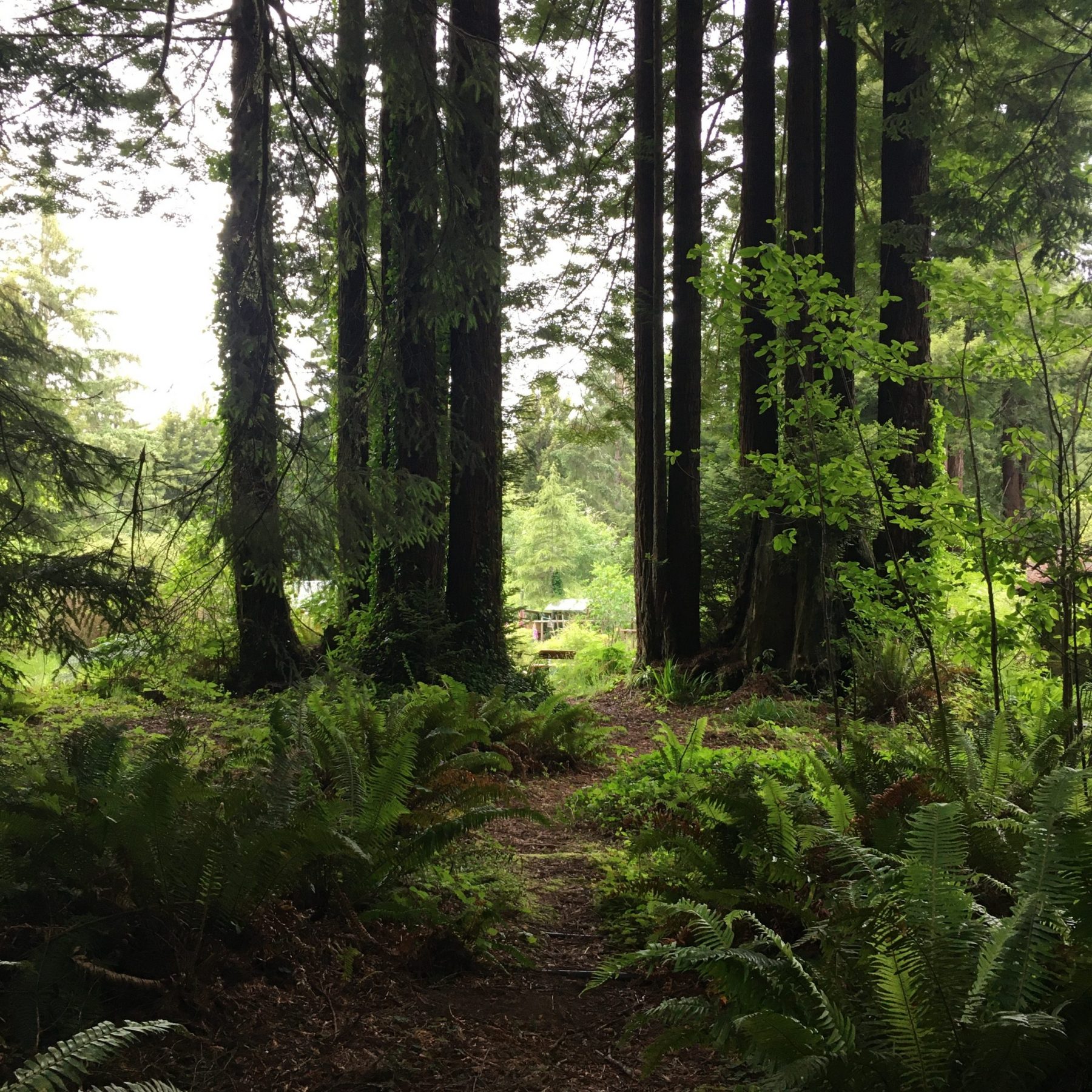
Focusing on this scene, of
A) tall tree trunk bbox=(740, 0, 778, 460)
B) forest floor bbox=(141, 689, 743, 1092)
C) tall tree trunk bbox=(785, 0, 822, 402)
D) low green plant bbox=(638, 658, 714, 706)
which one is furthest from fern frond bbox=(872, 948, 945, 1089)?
tall tree trunk bbox=(785, 0, 822, 402)

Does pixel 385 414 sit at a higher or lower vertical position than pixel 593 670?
higher

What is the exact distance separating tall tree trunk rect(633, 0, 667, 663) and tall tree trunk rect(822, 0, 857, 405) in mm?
1713

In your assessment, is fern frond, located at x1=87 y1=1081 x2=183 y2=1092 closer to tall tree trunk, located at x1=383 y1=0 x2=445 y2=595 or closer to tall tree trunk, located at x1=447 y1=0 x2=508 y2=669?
tall tree trunk, located at x1=383 y1=0 x2=445 y2=595

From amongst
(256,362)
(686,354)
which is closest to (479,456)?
(686,354)

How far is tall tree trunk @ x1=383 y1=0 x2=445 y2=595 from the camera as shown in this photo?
4.19 m

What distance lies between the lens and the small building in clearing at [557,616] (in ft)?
74.9

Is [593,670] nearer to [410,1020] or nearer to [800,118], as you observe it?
[800,118]

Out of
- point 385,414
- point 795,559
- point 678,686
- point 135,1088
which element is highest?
point 385,414

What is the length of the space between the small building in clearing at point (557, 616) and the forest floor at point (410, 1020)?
17351 millimetres

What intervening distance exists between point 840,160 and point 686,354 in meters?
2.48

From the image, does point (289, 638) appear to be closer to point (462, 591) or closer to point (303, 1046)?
point (462, 591)

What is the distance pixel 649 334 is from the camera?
9891mm

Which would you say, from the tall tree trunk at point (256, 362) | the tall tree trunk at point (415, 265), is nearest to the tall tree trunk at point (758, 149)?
the tall tree trunk at point (415, 265)

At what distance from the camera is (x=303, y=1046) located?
2.29 metres
